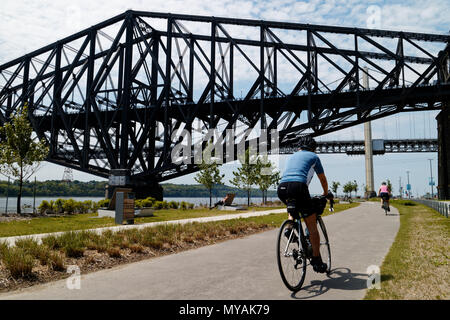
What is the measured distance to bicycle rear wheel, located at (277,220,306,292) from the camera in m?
4.35

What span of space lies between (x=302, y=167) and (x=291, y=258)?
1.27 meters

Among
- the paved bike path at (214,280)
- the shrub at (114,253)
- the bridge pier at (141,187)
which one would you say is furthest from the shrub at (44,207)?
the paved bike path at (214,280)

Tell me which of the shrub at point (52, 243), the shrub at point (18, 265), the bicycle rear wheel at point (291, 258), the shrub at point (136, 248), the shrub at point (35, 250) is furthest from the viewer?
the shrub at point (136, 248)

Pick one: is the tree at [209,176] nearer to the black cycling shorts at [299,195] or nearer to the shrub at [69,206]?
the shrub at [69,206]

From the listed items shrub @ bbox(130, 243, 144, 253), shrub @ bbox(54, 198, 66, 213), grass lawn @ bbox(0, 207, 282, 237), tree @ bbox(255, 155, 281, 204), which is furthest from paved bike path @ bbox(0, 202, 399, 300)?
tree @ bbox(255, 155, 281, 204)

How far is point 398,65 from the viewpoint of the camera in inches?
1121

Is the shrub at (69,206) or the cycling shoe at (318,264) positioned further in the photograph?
the shrub at (69,206)

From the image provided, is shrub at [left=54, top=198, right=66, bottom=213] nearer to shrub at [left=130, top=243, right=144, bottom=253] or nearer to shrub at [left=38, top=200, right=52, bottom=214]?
shrub at [left=38, top=200, right=52, bottom=214]

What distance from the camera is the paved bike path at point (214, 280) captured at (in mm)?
4203

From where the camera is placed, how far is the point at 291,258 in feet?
15.2

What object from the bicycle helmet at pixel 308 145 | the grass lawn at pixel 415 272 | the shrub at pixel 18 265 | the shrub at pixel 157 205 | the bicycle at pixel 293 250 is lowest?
the shrub at pixel 157 205

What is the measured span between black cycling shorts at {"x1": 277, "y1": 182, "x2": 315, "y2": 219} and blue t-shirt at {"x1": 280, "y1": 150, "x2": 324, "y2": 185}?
0.08m

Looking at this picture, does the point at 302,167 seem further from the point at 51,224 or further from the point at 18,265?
the point at 51,224

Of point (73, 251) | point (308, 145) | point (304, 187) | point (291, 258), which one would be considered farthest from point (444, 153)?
point (73, 251)
